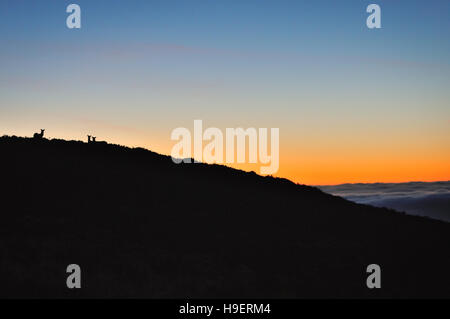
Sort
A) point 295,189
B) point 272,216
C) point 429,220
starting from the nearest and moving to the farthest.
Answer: point 272,216 < point 429,220 < point 295,189

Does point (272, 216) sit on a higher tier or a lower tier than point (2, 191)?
lower

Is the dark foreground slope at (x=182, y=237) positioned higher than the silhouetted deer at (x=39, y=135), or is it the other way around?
the silhouetted deer at (x=39, y=135)

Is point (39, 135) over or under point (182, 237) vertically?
over

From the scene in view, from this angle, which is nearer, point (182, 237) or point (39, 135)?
point (182, 237)

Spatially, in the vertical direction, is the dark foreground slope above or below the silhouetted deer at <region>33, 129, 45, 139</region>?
below

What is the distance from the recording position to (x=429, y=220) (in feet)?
163

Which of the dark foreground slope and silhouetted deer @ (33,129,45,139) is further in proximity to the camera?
silhouetted deer @ (33,129,45,139)

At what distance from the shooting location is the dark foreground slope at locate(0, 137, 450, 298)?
23.2 m

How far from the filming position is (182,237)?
3059 cm

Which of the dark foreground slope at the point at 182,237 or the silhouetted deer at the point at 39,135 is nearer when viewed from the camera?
the dark foreground slope at the point at 182,237

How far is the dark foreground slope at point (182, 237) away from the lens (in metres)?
23.2
